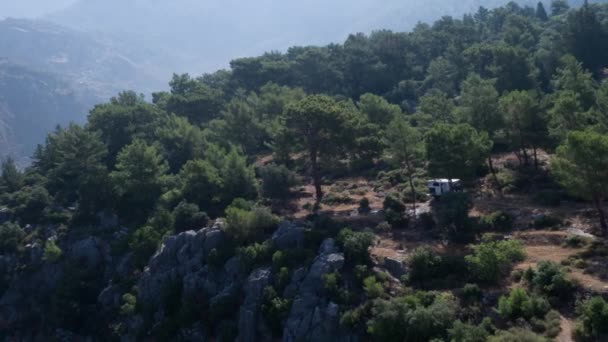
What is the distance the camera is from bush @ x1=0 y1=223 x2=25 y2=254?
59.1m

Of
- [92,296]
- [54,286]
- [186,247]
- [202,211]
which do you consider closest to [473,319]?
[186,247]

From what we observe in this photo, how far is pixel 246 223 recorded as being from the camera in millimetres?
44875

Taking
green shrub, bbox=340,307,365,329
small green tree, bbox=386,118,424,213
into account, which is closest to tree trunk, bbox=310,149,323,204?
small green tree, bbox=386,118,424,213

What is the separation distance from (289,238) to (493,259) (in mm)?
15180

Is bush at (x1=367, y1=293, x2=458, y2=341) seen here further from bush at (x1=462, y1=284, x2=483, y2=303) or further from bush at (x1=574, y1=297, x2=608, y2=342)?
bush at (x1=574, y1=297, x2=608, y2=342)

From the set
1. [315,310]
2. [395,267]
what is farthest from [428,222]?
[315,310]

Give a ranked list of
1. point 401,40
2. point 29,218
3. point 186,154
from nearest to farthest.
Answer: point 29,218 → point 186,154 → point 401,40

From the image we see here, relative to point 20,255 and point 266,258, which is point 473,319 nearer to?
point 266,258

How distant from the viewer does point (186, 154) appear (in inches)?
2847

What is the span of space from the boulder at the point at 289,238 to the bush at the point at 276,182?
509 inches

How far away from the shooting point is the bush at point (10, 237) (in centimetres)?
5909

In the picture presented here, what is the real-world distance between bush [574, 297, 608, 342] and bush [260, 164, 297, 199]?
106ft

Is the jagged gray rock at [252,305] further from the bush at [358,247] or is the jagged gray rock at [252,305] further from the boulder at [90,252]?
the boulder at [90,252]

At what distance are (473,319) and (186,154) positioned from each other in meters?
48.8
